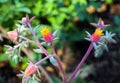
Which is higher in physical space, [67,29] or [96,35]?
[96,35]

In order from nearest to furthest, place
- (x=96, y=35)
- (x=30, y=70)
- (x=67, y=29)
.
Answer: (x=30, y=70), (x=96, y=35), (x=67, y=29)

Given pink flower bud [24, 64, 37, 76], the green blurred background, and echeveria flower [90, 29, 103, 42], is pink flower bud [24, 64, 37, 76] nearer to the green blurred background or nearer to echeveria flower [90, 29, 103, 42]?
echeveria flower [90, 29, 103, 42]

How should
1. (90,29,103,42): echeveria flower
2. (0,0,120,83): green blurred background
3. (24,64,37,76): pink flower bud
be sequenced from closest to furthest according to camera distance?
(24,64,37,76): pink flower bud, (90,29,103,42): echeveria flower, (0,0,120,83): green blurred background

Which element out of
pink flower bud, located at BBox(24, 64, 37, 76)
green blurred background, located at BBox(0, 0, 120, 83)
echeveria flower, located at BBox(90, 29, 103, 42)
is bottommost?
green blurred background, located at BBox(0, 0, 120, 83)

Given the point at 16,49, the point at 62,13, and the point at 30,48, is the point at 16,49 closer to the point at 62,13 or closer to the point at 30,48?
the point at 30,48

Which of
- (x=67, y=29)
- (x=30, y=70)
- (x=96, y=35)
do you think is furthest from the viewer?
(x=67, y=29)

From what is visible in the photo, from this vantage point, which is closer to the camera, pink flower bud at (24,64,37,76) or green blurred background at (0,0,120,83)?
pink flower bud at (24,64,37,76)

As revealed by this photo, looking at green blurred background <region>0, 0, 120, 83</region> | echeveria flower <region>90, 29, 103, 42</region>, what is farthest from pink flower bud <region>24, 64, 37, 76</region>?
green blurred background <region>0, 0, 120, 83</region>

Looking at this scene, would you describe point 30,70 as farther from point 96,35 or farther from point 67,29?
point 67,29

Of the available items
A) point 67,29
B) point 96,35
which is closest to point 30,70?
point 96,35
